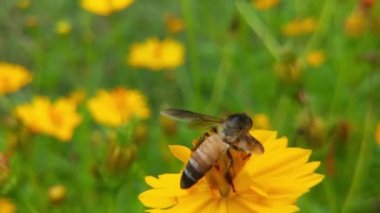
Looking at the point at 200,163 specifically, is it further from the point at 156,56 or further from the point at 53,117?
the point at 156,56

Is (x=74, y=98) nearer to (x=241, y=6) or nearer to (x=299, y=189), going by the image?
(x=241, y=6)

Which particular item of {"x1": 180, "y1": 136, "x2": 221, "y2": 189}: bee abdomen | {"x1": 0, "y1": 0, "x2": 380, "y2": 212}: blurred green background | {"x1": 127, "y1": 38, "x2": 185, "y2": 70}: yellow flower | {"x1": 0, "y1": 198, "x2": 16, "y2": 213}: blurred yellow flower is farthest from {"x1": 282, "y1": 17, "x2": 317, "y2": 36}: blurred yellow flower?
{"x1": 180, "y1": 136, "x2": 221, "y2": 189}: bee abdomen

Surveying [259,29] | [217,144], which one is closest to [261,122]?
[259,29]

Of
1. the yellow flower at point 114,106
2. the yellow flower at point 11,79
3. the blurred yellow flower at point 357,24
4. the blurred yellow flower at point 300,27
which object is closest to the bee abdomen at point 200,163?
the blurred yellow flower at point 357,24

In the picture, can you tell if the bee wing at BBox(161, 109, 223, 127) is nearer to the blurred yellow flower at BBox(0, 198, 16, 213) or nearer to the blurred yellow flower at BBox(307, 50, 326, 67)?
the blurred yellow flower at BBox(0, 198, 16, 213)

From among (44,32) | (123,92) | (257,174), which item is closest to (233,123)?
(257,174)

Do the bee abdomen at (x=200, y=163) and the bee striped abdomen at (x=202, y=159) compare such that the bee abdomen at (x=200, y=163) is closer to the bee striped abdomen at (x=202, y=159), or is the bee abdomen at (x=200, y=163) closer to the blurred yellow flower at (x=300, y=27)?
the bee striped abdomen at (x=202, y=159)
